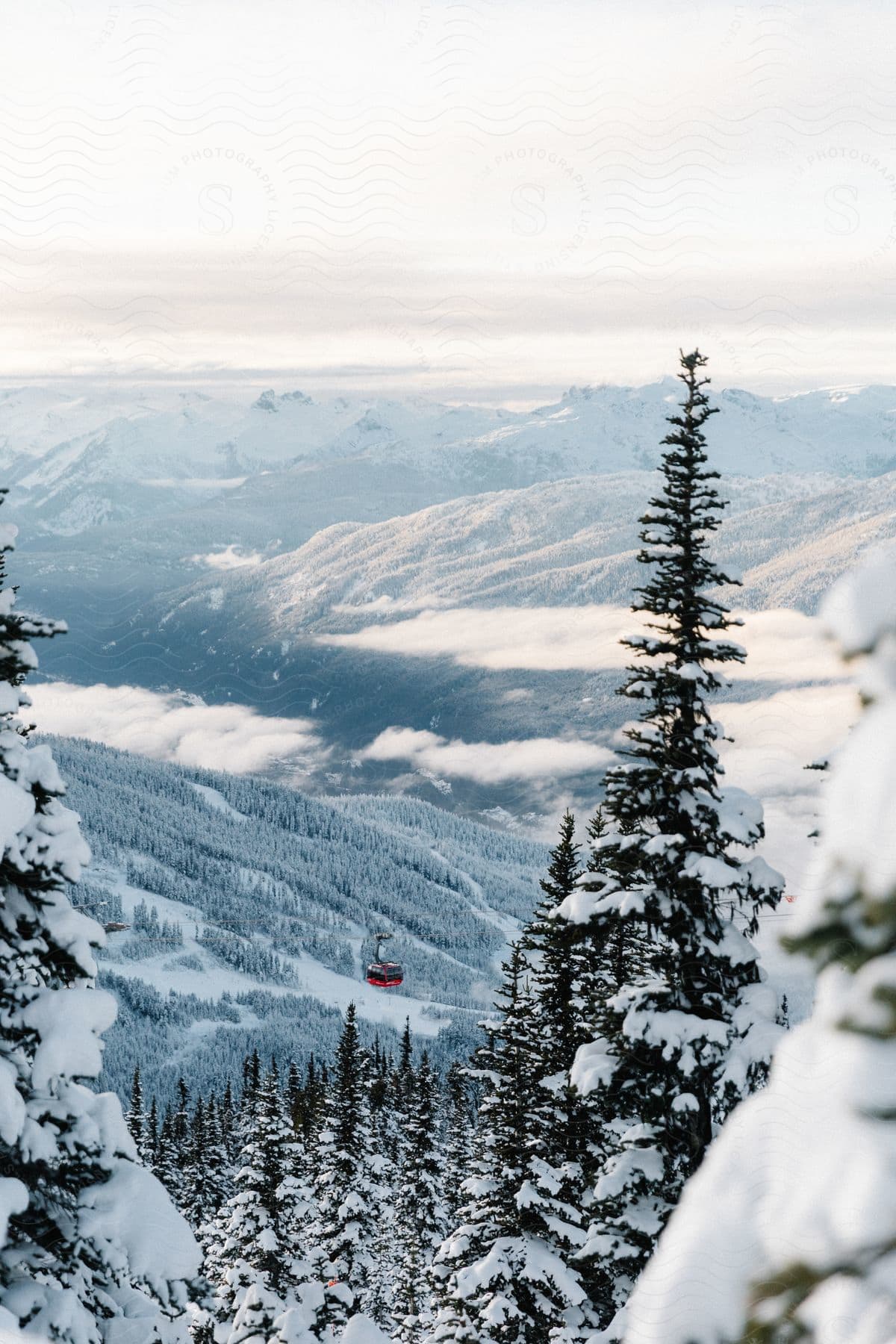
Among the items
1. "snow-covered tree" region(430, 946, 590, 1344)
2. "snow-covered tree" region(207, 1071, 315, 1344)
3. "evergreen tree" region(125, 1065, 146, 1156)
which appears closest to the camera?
"snow-covered tree" region(430, 946, 590, 1344)

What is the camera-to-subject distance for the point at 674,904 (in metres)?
13.5

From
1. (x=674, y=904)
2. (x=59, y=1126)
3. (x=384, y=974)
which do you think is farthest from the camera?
(x=384, y=974)

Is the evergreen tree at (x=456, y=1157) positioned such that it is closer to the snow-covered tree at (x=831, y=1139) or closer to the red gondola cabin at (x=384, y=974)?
the snow-covered tree at (x=831, y=1139)

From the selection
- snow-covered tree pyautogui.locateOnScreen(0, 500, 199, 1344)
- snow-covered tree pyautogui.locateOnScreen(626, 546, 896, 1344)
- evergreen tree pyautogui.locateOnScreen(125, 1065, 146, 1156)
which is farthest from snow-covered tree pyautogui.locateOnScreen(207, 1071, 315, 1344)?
snow-covered tree pyautogui.locateOnScreen(626, 546, 896, 1344)

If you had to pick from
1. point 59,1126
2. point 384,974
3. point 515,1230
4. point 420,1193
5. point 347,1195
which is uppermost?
point 59,1126

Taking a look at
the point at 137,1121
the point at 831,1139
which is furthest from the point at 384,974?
the point at 831,1139

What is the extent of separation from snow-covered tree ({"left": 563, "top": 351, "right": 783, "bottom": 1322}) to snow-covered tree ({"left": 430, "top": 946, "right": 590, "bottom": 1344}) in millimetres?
6471

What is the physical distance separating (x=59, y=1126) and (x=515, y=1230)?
1232 centimetres

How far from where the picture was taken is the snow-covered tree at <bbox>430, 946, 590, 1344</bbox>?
20.3 meters

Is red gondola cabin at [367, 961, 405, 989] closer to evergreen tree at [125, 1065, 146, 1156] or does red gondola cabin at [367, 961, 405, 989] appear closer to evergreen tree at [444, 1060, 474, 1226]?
evergreen tree at [444, 1060, 474, 1226]

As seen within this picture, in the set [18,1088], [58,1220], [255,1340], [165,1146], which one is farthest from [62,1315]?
[165,1146]

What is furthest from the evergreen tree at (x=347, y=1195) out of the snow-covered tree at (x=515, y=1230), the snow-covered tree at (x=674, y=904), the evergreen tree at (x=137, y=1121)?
the snow-covered tree at (x=674, y=904)

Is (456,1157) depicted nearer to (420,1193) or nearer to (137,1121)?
(420,1193)

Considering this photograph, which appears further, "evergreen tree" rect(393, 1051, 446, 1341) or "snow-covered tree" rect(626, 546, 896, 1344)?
"evergreen tree" rect(393, 1051, 446, 1341)
